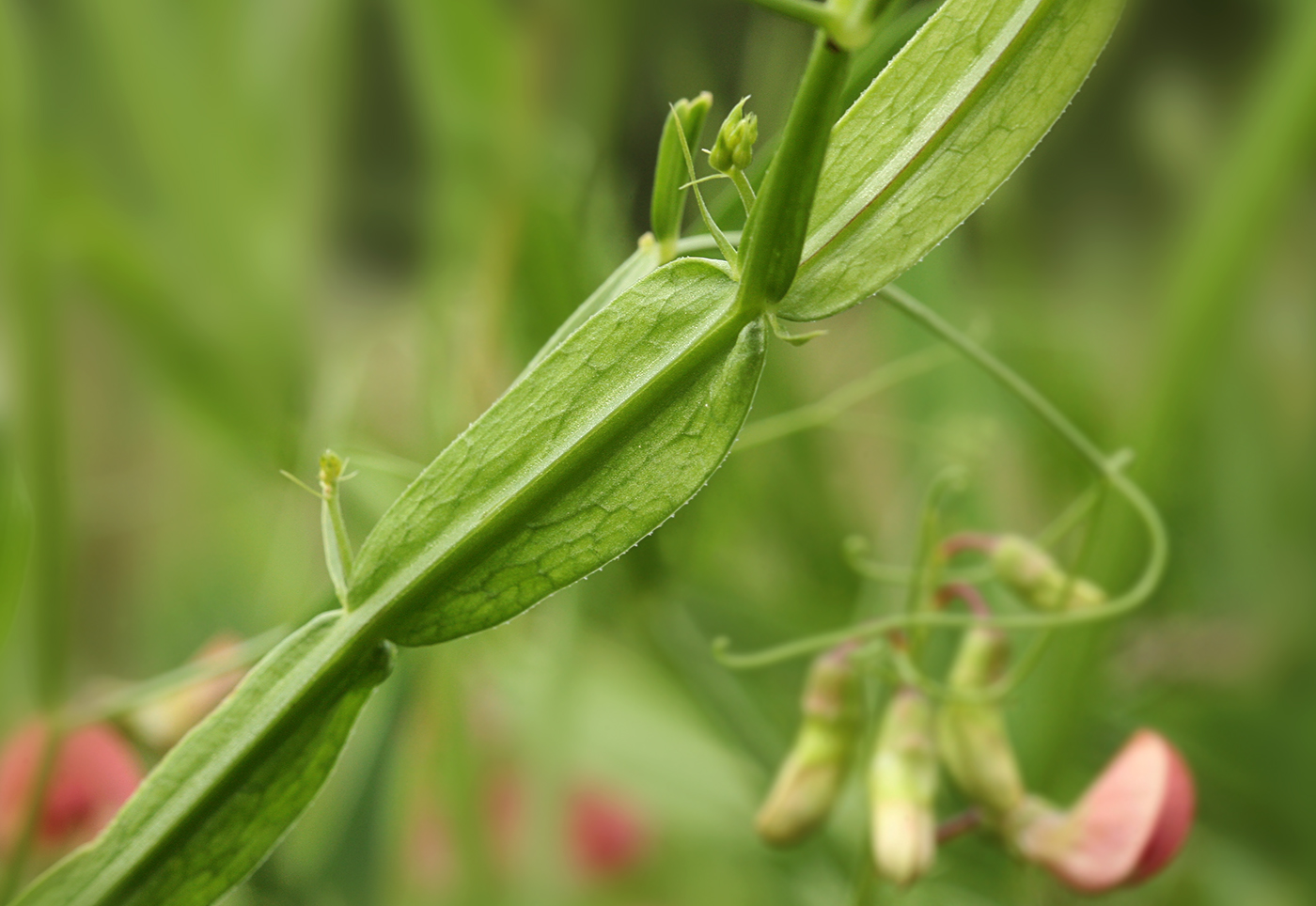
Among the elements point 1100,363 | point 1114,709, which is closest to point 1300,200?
point 1100,363

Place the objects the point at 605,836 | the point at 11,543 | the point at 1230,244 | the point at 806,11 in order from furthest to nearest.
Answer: the point at 605,836 → the point at 1230,244 → the point at 11,543 → the point at 806,11

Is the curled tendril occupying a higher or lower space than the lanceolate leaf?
lower

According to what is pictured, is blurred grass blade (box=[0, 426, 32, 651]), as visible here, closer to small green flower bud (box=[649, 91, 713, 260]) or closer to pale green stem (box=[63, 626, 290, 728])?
pale green stem (box=[63, 626, 290, 728])

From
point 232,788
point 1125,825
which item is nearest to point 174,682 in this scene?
point 232,788

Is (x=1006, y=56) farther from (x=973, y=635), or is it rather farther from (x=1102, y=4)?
(x=973, y=635)

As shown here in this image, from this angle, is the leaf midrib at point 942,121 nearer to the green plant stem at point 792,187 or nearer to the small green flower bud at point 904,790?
the green plant stem at point 792,187

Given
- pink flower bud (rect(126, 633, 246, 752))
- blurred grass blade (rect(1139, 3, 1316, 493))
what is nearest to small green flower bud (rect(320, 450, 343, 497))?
pink flower bud (rect(126, 633, 246, 752))

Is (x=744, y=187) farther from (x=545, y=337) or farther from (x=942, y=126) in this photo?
(x=545, y=337)
